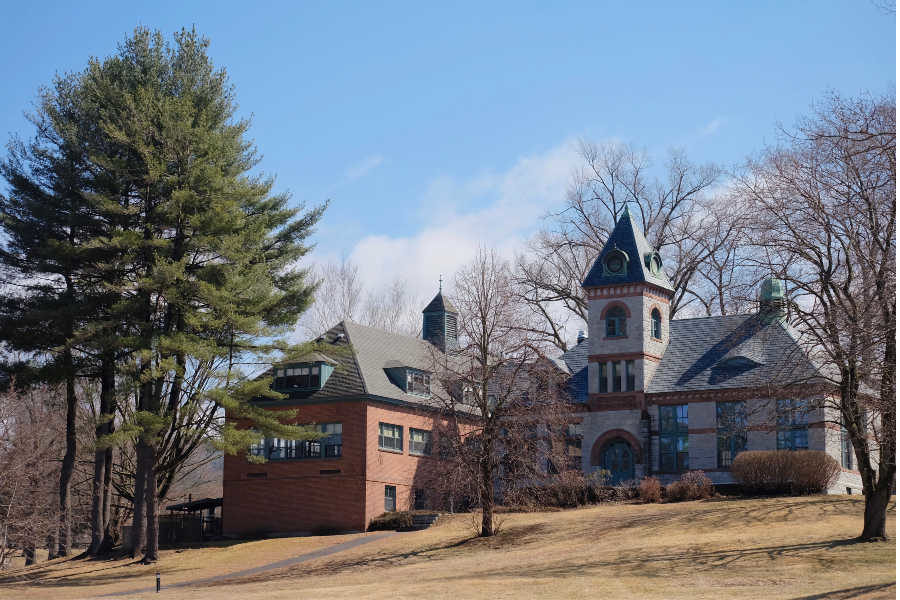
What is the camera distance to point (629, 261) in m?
47.5

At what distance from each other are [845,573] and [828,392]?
24.5 ft

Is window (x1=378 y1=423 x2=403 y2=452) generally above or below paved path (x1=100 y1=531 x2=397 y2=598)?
above

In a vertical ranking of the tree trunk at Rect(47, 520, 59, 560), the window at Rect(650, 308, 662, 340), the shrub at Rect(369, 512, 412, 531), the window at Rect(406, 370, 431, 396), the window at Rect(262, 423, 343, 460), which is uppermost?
the window at Rect(650, 308, 662, 340)

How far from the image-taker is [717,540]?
30172 mm

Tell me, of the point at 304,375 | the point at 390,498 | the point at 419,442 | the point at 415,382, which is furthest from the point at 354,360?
the point at 390,498

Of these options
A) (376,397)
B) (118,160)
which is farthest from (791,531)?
(118,160)

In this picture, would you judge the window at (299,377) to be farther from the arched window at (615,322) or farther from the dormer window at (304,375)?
the arched window at (615,322)

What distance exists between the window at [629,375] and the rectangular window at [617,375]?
284 mm

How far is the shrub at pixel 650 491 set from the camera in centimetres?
4072

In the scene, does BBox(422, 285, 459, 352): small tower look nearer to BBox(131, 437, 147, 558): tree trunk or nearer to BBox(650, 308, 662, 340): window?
BBox(650, 308, 662, 340): window

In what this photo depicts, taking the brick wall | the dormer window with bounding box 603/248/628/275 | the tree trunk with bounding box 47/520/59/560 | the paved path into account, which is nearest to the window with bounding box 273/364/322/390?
the brick wall

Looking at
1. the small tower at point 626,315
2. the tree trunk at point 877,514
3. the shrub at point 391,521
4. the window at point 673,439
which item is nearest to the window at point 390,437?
the shrub at point 391,521

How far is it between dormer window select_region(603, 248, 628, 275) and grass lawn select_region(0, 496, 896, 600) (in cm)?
1141

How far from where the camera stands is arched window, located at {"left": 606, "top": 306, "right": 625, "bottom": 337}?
47219mm
